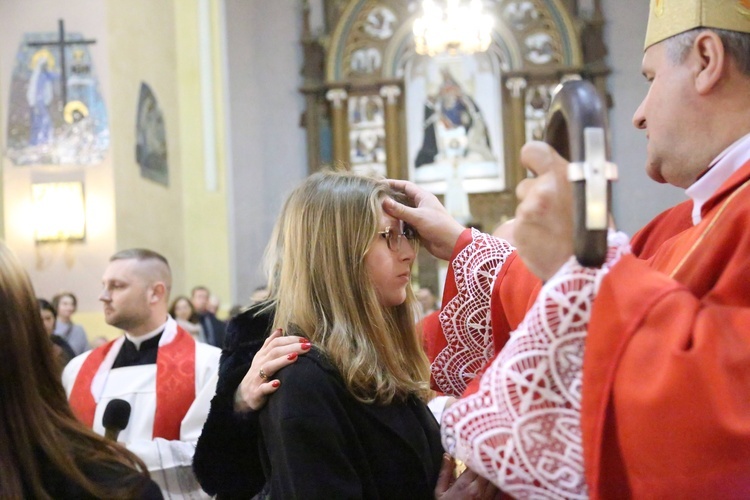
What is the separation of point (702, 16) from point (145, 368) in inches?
132

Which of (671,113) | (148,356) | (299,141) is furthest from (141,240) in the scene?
(671,113)

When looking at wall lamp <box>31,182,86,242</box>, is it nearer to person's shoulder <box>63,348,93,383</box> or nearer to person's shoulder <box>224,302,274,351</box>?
person's shoulder <box>63,348,93,383</box>

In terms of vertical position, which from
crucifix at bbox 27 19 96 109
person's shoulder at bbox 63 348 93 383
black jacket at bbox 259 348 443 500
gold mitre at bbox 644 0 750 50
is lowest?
person's shoulder at bbox 63 348 93 383

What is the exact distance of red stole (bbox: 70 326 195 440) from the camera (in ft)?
12.9

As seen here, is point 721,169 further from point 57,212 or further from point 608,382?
point 57,212

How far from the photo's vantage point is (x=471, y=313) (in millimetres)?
2170

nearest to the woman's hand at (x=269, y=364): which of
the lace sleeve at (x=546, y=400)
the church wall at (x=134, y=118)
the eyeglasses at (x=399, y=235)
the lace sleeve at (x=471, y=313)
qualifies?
the eyeglasses at (x=399, y=235)

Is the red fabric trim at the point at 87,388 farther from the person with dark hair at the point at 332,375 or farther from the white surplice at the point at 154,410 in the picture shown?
the person with dark hair at the point at 332,375

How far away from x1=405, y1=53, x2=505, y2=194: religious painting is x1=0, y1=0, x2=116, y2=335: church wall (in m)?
6.86

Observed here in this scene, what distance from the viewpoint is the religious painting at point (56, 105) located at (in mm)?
9227

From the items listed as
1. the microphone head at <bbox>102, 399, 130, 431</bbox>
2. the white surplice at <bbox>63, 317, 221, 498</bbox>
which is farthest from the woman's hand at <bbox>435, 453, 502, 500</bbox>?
the white surplice at <bbox>63, 317, 221, 498</bbox>

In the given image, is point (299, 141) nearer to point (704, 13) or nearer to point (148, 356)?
point (148, 356)

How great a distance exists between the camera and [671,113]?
1509 millimetres

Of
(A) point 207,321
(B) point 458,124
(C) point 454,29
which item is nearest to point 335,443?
(A) point 207,321
